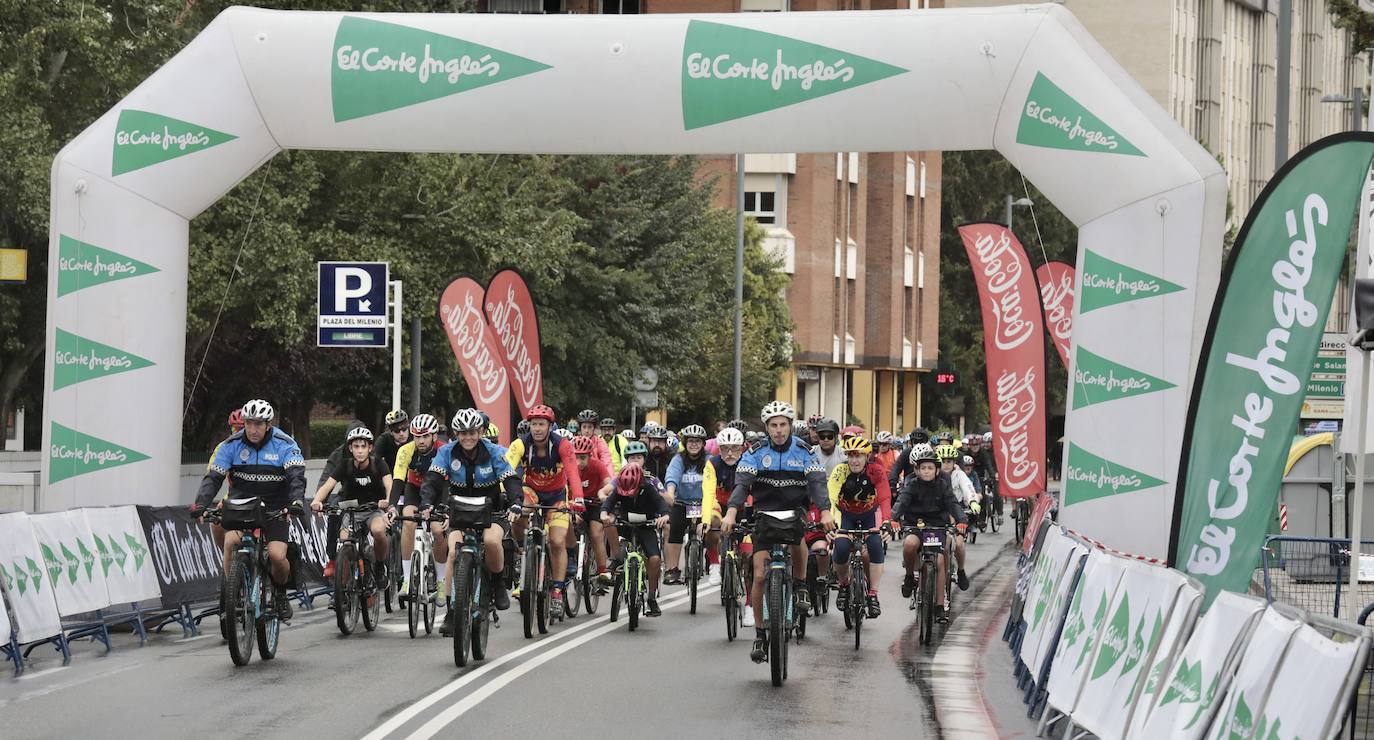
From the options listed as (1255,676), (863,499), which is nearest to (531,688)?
(863,499)

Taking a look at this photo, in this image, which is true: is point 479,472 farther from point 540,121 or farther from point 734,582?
point 540,121

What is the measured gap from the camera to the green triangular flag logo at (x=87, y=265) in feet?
54.3

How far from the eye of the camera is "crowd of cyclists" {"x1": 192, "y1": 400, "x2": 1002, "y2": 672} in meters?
14.4

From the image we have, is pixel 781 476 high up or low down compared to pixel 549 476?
up

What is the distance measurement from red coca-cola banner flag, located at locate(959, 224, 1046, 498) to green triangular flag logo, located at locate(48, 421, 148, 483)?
27.0 feet

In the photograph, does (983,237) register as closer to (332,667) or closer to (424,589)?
(424,589)

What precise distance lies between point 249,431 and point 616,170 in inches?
1205

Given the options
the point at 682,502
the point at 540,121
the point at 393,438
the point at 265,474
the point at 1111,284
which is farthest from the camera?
the point at 682,502

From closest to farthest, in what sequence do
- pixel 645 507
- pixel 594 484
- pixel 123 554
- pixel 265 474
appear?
pixel 265 474 → pixel 123 554 → pixel 645 507 → pixel 594 484

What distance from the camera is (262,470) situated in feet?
47.6

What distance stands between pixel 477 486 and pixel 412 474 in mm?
2812

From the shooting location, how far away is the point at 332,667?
13.7 m

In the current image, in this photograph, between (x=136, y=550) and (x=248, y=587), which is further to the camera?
(x=136, y=550)

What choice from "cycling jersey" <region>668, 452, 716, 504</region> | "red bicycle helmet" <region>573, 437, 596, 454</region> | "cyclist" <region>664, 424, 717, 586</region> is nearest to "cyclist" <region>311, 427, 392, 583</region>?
"red bicycle helmet" <region>573, 437, 596, 454</region>
